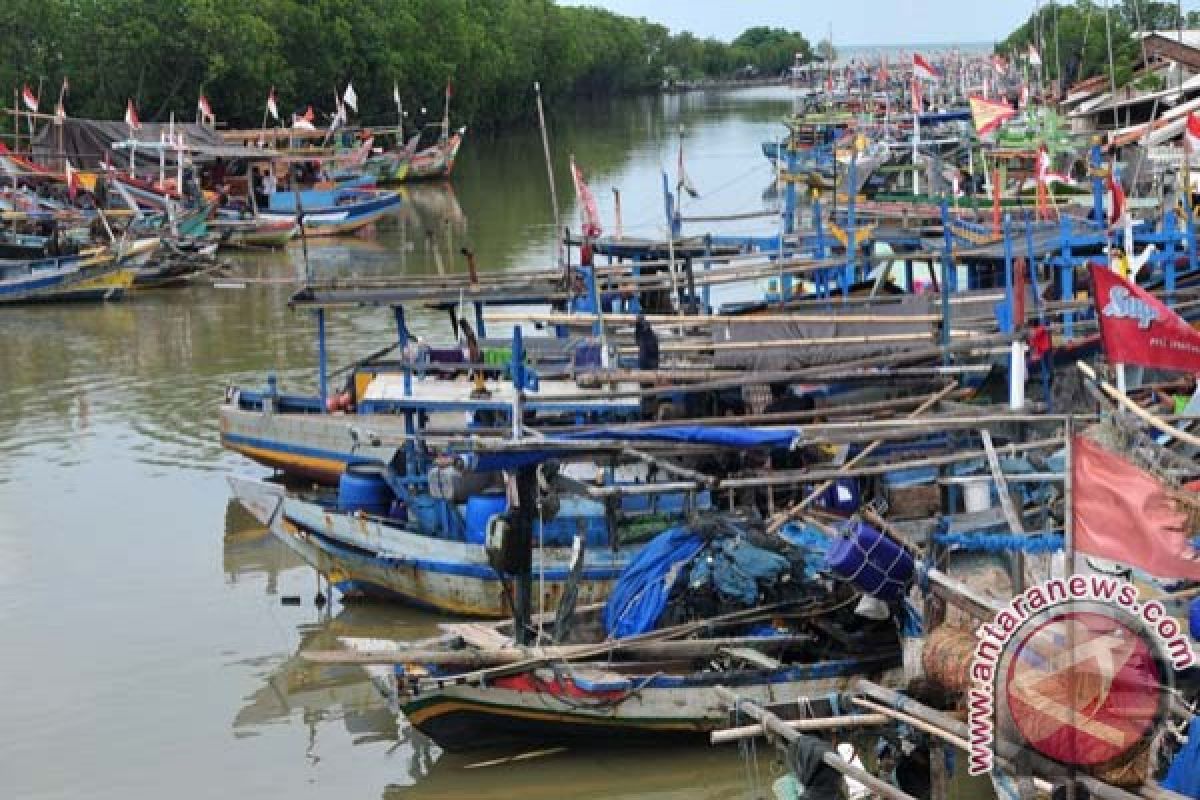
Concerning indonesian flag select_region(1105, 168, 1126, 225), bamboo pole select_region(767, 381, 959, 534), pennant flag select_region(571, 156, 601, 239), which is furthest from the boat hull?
indonesian flag select_region(1105, 168, 1126, 225)

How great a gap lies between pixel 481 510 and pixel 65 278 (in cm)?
1929

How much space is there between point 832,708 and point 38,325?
2264 centimetres

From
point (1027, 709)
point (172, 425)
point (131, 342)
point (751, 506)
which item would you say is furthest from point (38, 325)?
point (1027, 709)

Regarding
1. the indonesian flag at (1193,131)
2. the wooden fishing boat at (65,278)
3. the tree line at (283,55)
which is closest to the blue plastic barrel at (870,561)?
the indonesian flag at (1193,131)

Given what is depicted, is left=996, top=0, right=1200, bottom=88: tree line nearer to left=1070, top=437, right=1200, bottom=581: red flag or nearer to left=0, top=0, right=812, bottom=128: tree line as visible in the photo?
left=0, top=0, right=812, bottom=128: tree line

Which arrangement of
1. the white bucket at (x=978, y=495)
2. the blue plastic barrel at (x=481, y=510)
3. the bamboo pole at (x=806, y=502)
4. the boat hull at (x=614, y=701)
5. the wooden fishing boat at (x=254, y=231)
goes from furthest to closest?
the wooden fishing boat at (x=254, y=231), the blue plastic barrel at (x=481, y=510), the white bucket at (x=978, y=495), the bamboo pole at (x=806, y=502), the boat hull at (x=614, y=701)

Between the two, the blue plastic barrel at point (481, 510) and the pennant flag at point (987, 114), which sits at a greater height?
the pennant flag at point (987, 114)

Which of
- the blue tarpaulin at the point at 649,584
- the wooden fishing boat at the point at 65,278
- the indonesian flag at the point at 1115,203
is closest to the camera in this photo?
the blue tarpaulin at the point at 649,584

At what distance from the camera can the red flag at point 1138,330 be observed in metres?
10.8

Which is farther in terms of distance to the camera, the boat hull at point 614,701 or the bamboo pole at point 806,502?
the bamboo pole at point 806,502

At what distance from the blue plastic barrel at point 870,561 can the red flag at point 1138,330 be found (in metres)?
1.77

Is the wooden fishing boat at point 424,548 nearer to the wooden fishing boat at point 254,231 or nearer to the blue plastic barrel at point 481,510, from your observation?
the blue plastic barrel at point 481,510

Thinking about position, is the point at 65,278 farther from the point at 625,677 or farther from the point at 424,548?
the point at 625,677

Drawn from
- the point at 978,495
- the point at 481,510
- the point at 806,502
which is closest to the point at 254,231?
the point at 481,510
